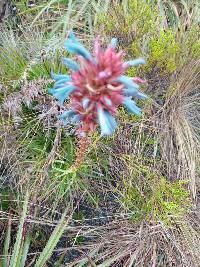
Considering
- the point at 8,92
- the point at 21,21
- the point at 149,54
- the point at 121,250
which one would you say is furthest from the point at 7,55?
the point at 121,250

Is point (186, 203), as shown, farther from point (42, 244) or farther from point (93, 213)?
point (42, 244)

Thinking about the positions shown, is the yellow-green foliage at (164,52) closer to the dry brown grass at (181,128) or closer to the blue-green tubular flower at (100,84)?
the dry brown grass at (181,128)

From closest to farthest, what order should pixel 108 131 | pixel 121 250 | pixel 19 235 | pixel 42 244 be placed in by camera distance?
pixel 108 131 → pixel 19 235 → pixel 121 250 → pixel 42 244

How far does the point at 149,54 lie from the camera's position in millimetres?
2449

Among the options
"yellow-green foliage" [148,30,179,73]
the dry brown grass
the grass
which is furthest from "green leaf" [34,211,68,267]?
"yellow-green foliage" [148,30,179,73]

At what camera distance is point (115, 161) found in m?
2.37

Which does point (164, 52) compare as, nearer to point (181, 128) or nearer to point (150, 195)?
point (181, 128)

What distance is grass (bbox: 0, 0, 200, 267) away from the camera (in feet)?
7.23

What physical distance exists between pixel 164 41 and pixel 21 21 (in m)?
1.08

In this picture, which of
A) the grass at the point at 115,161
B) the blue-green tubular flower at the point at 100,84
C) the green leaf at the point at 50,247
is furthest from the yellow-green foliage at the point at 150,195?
the blue-green tubular flower at the point at 100,84

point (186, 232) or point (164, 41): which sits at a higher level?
point (164, 41)

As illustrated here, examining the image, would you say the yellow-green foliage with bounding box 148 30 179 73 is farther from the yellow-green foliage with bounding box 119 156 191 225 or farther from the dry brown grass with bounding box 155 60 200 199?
the yellow-green foliage with bounding box 119 156 191 225

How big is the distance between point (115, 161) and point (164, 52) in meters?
0.60

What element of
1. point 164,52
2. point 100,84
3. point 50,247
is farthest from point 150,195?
point 100,84
